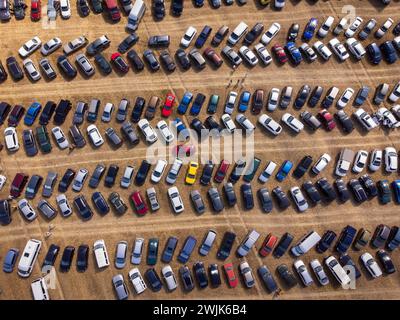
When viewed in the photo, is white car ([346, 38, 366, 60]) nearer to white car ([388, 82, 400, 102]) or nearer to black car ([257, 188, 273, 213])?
white car ([388, 82, 400, 102])

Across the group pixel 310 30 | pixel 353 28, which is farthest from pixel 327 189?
pixel 353 28

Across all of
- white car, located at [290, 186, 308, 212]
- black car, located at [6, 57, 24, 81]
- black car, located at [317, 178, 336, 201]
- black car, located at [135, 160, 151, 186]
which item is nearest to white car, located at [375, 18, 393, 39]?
black car, located at [317, 178, 336, 201]

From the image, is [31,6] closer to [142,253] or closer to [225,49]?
[225,49]

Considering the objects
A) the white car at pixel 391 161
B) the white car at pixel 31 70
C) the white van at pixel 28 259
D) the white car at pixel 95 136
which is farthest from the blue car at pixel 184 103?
the white car at pixel 391 161

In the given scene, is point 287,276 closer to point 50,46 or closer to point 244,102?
point 244,102

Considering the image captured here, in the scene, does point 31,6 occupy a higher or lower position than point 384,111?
higher

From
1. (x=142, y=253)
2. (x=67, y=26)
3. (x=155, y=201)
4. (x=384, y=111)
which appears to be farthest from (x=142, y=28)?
(x=384, y=111)
